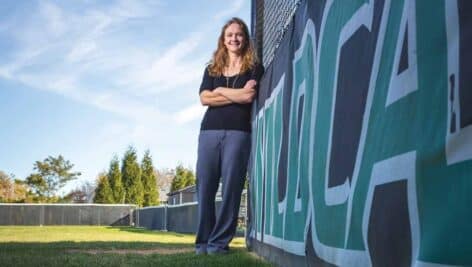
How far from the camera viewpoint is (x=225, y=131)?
14.3 feet

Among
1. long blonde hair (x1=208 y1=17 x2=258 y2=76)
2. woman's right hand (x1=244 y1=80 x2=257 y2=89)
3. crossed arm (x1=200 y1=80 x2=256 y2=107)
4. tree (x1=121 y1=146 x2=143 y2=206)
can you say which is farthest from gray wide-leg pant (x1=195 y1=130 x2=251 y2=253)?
tree (x1=121 y1=146 x2=143 y2=206)

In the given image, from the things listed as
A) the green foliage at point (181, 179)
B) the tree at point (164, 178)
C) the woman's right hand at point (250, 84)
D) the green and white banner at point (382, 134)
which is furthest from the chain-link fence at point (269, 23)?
the tree at point (164, 178)

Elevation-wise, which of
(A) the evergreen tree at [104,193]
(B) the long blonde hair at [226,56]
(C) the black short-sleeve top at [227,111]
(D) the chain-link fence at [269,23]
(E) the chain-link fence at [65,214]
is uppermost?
(D) the chain-link fence at [269,23]

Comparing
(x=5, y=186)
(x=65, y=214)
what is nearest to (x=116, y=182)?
(x=65, y=214)

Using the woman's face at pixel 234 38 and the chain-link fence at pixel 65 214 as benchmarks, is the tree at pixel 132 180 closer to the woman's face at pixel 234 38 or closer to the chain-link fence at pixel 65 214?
the chain-link fence at pixel 65 214

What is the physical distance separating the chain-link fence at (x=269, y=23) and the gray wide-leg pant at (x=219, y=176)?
34.1 inches

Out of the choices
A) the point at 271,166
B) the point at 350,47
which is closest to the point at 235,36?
the point at 271,166

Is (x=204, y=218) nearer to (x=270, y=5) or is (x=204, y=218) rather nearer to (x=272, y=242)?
(x=272, y=242)

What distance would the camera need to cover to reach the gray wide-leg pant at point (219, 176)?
4371mm

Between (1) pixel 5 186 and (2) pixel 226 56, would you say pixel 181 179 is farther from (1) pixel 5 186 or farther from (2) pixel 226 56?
(2) pixel 226 56

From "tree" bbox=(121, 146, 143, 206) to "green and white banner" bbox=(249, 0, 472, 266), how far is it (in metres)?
39.6

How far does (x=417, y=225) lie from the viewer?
113 centimetres

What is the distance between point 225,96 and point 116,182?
38568 mm

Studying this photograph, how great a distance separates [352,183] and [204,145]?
9.05ft
